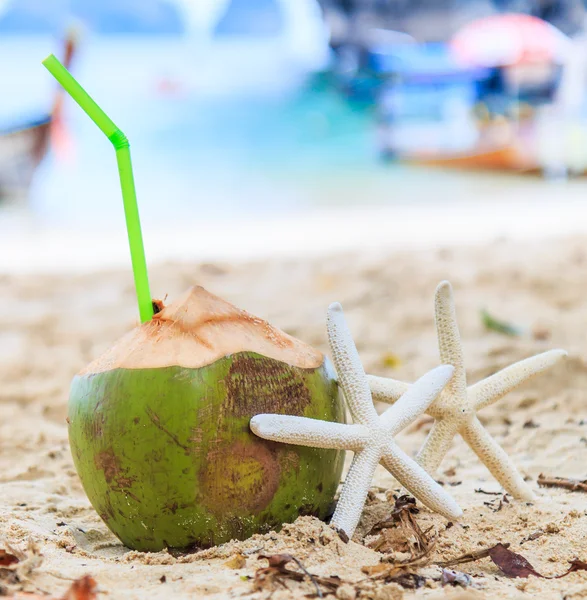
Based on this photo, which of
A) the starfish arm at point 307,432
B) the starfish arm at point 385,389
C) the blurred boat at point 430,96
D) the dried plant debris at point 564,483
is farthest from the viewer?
the blurred boat at point 430,96

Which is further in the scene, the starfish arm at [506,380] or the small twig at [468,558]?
the starfish arm at [506,380]

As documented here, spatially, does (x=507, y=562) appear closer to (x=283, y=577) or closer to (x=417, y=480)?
(x=417, y=480)

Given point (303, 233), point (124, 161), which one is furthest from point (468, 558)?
point (303, 233)

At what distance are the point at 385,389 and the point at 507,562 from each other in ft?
1.27

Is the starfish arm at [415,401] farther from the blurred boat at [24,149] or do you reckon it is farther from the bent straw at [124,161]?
the blurred boat at [24,149]

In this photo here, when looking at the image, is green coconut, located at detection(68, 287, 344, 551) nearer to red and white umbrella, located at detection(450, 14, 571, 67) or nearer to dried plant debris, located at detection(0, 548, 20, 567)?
dried plant debris, located at detection(0, 548, 20, 567)

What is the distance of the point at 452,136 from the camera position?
7949 mm

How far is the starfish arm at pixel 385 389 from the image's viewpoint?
1.54 m

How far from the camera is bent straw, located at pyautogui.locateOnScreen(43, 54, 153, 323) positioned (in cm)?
141

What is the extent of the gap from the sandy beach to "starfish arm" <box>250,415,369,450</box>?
→ 0.49 ft

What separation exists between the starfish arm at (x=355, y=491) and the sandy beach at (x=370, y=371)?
0.03 meters

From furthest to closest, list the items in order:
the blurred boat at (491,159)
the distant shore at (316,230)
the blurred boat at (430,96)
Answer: the blurred boat at (491,159)
the blurred boat at (430,96)
the distant shore at (316,230)

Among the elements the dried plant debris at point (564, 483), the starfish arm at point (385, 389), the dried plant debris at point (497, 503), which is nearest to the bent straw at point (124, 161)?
the starfish arm at point (385, 389)

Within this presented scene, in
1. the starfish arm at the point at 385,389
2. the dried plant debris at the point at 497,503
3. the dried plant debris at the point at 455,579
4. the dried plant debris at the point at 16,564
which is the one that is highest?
the starfish arm at the point at 385,389
